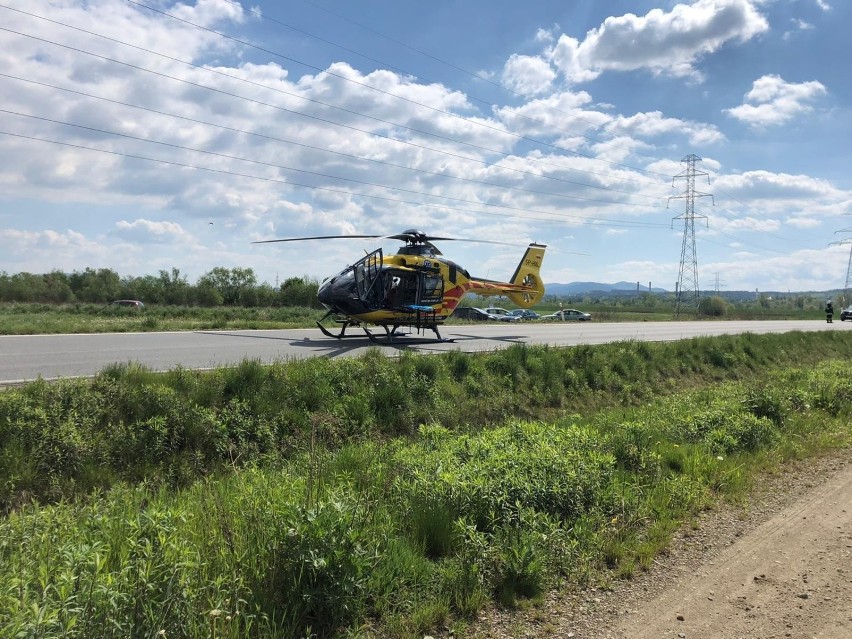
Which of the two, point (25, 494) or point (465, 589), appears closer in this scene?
point (465, 589)

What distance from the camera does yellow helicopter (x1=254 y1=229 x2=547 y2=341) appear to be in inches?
640

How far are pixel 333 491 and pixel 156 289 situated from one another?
2385 inches

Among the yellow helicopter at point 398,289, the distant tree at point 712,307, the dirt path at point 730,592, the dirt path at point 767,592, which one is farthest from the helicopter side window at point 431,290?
the distant tree at point 712,307

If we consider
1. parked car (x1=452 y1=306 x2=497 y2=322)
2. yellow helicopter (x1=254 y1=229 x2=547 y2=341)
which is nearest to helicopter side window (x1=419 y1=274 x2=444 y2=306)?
yellow helicopter (x1=254 y1=229 x2=547 y2=341)

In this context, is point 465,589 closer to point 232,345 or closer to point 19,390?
point 19,390

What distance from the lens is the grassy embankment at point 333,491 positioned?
3.20 meters

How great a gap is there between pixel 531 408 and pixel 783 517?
263 inches

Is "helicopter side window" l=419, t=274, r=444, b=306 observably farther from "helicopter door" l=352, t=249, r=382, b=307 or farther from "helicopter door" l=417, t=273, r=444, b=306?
"helicopter door" l=352, t=249, r=382, b=307

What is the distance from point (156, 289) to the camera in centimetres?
5819

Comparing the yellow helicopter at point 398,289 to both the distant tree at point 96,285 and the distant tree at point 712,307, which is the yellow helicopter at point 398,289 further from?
the distant tree at point 712,307

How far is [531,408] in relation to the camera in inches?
497

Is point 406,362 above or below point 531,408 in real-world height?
above

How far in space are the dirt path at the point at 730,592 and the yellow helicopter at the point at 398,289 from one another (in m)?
11.8

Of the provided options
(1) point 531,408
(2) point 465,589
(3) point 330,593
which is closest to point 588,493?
(2) point 465,589
